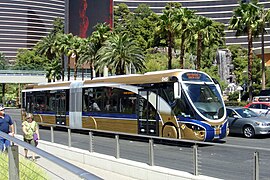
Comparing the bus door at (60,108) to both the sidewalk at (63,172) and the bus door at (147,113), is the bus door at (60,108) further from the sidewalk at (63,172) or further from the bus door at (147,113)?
the sidewalk at (63,172)

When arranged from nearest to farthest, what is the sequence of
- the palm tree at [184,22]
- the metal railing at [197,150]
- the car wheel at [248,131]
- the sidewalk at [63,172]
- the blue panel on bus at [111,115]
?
the sidewalk at [63,172] → the metal railing at [197,150] → the blue panel on bus at [111,115] → the car wheel at [248,131] → the palm tree at [184,22]

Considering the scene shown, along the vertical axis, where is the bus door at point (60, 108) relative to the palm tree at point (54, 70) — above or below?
below

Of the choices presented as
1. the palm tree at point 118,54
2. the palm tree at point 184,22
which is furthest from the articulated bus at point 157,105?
the palm tree at point 118,54

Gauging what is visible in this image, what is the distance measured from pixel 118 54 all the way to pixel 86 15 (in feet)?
148

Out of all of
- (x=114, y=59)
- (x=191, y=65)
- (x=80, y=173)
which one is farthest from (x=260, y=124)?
(x=191, y=65)

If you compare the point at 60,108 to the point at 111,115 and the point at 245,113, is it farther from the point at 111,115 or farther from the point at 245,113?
the point at 245,113

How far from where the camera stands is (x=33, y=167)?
6277 mm

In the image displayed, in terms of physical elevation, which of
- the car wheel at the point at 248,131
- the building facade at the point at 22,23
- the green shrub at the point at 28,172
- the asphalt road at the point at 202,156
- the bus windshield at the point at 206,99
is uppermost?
the building facade at the point at 22,23

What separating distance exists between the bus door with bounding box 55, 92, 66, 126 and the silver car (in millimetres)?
10331

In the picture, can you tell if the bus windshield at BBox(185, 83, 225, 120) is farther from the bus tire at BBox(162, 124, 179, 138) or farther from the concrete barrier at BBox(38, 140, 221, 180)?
the concrete barrier at BBox(38, 140, 221, 180)

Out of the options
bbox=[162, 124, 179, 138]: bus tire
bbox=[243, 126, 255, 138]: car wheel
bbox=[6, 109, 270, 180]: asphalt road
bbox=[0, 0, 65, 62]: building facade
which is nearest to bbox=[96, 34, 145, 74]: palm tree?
bbox=[243, 126, 255, 138]: car wheel

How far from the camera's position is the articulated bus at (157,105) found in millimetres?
17406

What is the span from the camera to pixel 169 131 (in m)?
17.9

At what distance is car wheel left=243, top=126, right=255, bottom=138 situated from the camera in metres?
20.8
